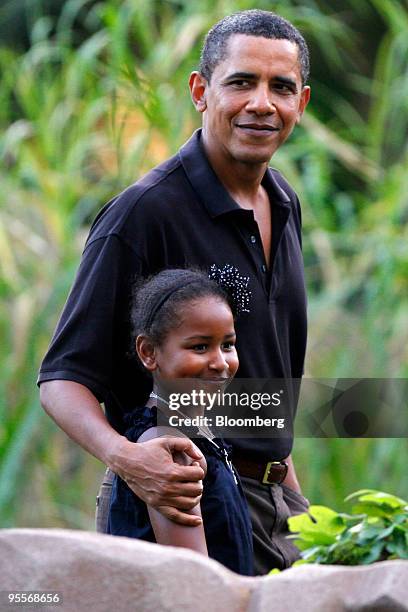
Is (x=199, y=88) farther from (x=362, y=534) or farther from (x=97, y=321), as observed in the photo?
(x=362, y=534)

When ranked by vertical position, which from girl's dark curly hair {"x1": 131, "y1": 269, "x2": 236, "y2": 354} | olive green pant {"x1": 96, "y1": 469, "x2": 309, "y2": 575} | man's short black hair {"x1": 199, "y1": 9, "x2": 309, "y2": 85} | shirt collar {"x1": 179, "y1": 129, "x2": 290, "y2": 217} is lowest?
olive green pant {"x1": 96, "y1": 469, "x2": 309, "y2": 575}

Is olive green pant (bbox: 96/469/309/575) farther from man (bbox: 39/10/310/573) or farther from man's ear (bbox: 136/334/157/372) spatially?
man's ear (bbox: 136/334/157/372)

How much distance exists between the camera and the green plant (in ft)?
7.01

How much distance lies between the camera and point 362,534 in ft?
7.06

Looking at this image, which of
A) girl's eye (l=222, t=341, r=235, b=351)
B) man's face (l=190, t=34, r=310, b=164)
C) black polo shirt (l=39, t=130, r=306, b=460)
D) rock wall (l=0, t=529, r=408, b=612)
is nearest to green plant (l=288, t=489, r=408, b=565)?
rock wall (l=0, t=529, r=408, b=612)

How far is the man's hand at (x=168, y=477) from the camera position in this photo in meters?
2.39

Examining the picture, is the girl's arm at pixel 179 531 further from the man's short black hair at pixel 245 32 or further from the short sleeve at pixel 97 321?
the man's short black hair at pixel 245 32

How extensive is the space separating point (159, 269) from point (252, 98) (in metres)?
0.43

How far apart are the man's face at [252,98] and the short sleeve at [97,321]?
1.22ft

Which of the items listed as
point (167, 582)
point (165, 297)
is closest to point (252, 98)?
point (165, 297)

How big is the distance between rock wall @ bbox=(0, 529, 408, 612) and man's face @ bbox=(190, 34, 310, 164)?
1.18 meters

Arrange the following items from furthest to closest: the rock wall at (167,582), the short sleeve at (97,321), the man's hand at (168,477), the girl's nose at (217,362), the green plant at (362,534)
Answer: the short sleeve at (97,321) < the girl's nose at (217,362) < the man's hand at (168,477) < the green plant at (362,534) < the rock wall at (167,582)

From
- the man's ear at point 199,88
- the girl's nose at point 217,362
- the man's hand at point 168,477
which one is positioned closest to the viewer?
the man's hand at point 168,477

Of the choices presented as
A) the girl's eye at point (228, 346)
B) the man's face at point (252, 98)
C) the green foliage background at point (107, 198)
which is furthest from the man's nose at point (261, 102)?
the green foliage background at point (107, 198)
